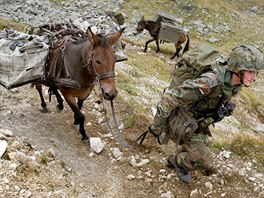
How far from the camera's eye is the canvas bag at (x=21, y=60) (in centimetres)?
788

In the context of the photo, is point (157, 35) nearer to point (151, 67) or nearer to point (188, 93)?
point (151, 67)

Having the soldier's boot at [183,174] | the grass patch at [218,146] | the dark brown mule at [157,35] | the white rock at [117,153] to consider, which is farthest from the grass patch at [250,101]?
the soldier's boot at [183,174]

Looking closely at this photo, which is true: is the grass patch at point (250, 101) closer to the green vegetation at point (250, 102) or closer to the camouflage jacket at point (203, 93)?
the green vegetation at point (250, 102)

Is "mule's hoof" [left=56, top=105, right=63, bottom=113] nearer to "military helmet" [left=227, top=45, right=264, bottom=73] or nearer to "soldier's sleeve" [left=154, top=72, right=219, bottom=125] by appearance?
"soldier's sleeve" [left=154, top=72, right=219, bottom=125]

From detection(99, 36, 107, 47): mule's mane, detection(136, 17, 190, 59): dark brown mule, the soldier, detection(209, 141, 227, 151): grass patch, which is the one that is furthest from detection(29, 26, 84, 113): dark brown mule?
detection(136, 17, 190, 59): dark brown mule

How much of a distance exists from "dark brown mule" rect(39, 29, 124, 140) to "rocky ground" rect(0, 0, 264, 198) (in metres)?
0.56

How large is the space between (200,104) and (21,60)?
12.7 feet

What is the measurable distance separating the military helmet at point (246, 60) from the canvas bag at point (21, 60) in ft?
13.8

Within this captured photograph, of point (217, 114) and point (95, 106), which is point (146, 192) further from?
point (95, 106)

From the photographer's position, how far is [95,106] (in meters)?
9.70

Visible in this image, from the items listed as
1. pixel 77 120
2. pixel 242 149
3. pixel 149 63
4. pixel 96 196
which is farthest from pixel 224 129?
pixel 149 63

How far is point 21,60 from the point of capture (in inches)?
311

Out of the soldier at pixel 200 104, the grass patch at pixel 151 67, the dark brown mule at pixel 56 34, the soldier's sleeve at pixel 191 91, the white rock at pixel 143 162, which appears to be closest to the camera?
the soldier at pixel 200 104

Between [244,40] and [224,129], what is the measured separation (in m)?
19.6
